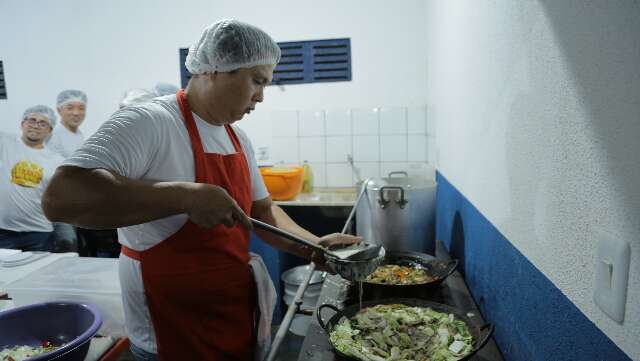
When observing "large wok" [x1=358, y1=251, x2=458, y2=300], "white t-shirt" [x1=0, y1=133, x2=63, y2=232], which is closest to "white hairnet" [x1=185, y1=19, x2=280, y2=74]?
"large wok" [x1=358, y1=251, x2=458, y2=300]

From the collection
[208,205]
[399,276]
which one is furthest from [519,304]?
[208,205]

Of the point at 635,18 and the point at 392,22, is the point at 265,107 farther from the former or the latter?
the point at 635,18

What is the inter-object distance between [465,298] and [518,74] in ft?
2.85

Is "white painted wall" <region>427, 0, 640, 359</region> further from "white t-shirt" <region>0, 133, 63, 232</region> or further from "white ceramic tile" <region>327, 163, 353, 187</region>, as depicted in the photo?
"white t-shirt" <region>0, 133, 63, 232</region>

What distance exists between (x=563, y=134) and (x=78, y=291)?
5.97 ft

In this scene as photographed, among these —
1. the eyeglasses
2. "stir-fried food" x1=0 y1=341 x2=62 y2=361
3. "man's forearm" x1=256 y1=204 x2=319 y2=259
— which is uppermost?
the eyeglasses

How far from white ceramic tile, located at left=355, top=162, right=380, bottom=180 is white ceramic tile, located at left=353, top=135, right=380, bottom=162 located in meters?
0.04

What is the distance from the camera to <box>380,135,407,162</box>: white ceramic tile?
365 centimetres

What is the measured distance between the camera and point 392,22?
11.6 ft

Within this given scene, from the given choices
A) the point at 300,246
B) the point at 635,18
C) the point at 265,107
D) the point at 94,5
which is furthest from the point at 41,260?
the point at 94,5

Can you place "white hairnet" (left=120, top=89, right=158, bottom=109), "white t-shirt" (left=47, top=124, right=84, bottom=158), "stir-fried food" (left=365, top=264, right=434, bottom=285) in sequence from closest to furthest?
"stir-fried food" (left=365, top=264, right=434, bottom=285), "white hairnet" (left=120, top=89, right=158, bottom=109), "white t-shirt" (left=47, top=124, right=84, bottom=158)

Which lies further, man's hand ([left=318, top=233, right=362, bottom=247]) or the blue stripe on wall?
man's hand ([left=318, top=233, right=362, bottom=247])

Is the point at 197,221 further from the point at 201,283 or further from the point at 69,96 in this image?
the point at 69,96

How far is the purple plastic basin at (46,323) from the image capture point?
1.41 meters
